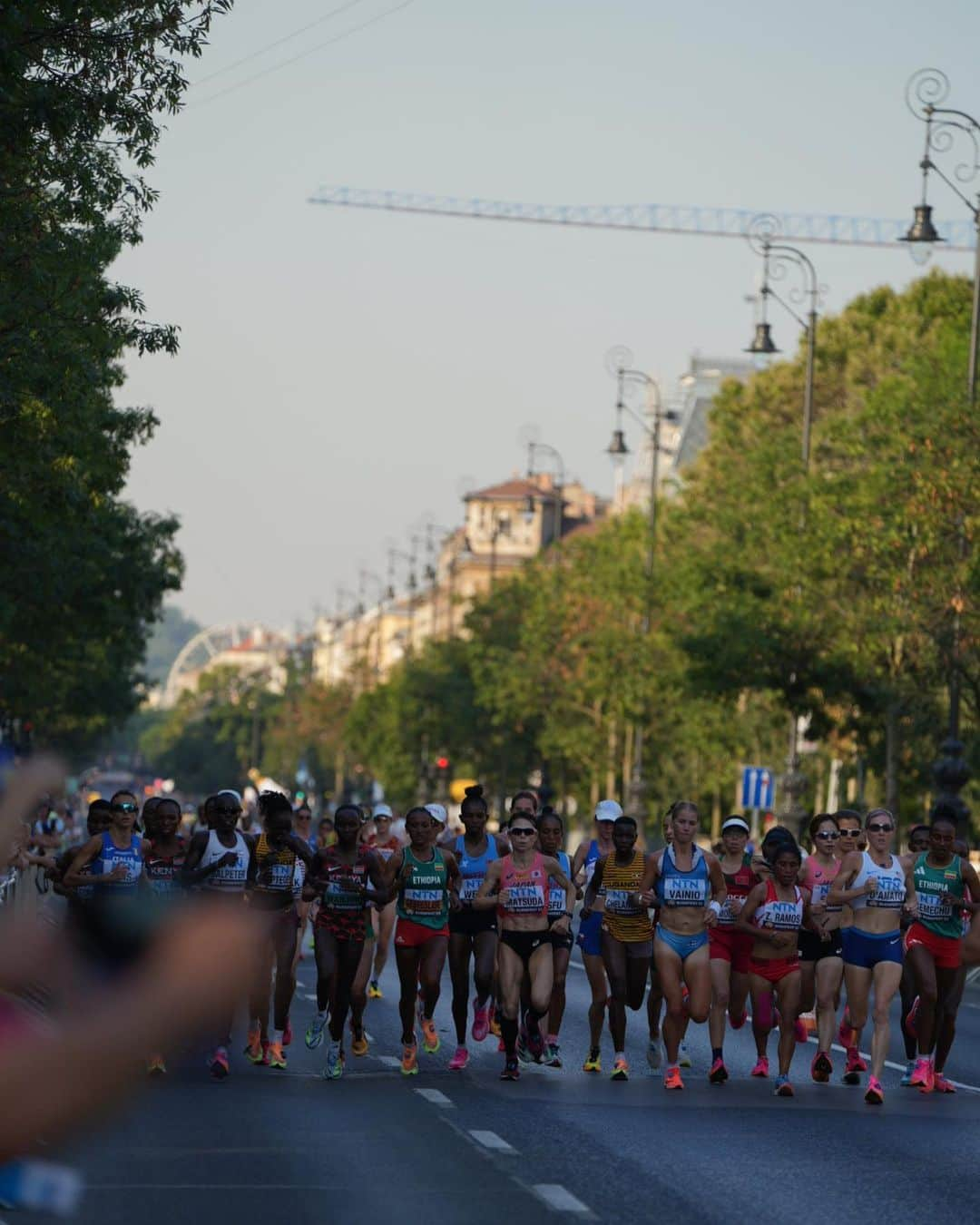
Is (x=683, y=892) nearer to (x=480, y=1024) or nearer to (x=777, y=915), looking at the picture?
(x=777, y=915)

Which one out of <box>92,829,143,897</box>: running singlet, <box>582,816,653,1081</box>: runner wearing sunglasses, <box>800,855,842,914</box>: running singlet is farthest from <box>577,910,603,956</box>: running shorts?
<box>92,829,143,897</box>: running singlet

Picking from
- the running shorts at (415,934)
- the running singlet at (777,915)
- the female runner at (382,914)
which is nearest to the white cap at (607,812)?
the running singlet at (777,915)

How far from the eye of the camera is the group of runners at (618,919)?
16.6 meters

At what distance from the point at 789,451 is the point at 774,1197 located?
4308 cm

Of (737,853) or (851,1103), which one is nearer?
(851,1103)

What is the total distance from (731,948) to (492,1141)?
455cm

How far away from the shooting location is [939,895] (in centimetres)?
1695

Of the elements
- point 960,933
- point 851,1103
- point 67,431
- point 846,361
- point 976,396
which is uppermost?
point 846,361

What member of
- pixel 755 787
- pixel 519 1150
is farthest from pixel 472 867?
pixel 755 787

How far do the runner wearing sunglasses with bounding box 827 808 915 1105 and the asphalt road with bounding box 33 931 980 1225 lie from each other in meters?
0.77

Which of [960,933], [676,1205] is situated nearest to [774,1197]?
[676,1205]

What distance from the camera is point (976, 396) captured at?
1629 inches

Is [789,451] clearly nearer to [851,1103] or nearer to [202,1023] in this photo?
[851,1103]

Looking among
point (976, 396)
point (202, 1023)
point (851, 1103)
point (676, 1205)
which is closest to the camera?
point (202, 1023)
